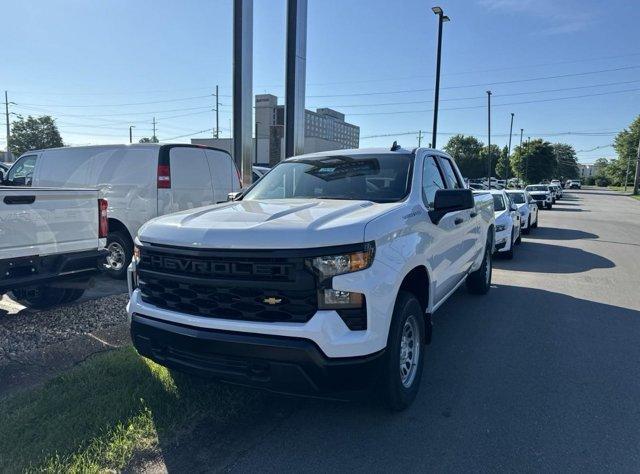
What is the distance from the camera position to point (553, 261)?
427 inches

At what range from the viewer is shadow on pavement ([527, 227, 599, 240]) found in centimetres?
1570

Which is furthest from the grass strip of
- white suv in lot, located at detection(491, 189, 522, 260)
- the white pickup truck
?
white suv in lot, located at detection(491, 189, 522, 260)

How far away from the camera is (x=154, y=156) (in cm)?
782

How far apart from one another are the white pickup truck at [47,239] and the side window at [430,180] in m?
3.75

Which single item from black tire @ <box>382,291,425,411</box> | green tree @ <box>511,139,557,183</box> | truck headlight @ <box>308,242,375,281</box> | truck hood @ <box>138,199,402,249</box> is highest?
Result: green tree @ <box>511,139,557,183</box>

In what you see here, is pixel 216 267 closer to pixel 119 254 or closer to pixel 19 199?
pixel 19 199

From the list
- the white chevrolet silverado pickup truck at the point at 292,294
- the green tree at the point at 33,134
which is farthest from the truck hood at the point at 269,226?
the green tree at the point at 33,134

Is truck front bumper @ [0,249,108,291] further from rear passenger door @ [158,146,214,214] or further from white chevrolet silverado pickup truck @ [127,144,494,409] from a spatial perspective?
rear passenger door @ [158,146,214,214]

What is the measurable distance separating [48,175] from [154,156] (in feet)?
7.52

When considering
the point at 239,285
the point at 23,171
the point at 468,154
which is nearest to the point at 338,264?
the point at 239,285

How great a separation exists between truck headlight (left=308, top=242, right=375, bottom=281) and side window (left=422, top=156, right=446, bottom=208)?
150cm

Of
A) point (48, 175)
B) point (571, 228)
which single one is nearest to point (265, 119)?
point (571, 228)

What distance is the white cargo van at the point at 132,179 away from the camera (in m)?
7.83

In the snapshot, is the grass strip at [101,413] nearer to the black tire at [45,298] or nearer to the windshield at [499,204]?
the black tire at [45,298]
